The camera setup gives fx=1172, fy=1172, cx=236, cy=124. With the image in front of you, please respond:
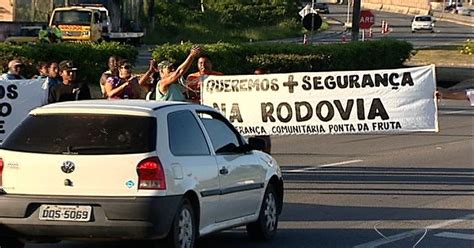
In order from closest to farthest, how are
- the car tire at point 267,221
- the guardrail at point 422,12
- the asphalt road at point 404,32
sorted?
the car tire at point 267,221, the asphalt road at point 404,32, the guardrail at point 422,12

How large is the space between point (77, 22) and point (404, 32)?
46.9m

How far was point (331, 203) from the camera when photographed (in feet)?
47.7

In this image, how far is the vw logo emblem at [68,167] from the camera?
9.50m

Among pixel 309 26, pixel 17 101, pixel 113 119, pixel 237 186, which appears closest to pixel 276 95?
pixel 17 101

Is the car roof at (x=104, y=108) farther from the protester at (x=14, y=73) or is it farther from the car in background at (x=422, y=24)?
the car in background at (x=422, y=24)

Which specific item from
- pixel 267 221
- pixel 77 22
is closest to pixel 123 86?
pixel 267 221

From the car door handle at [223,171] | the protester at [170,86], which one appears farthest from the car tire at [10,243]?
the protester at [170,86]

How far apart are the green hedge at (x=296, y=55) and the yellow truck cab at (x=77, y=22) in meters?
11.3

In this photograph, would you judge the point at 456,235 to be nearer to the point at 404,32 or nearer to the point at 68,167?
the point at 68,167

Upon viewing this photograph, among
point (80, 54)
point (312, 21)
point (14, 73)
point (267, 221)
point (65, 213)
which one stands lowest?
point (312, 21)

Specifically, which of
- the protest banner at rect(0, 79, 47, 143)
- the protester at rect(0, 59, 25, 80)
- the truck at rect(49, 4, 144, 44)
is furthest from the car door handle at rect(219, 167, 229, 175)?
the truck at rect(49, 4, 144, 44)

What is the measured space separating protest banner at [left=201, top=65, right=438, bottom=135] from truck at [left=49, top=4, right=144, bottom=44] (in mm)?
31276

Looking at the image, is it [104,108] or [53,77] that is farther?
[53,77]

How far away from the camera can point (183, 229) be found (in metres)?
9.77
